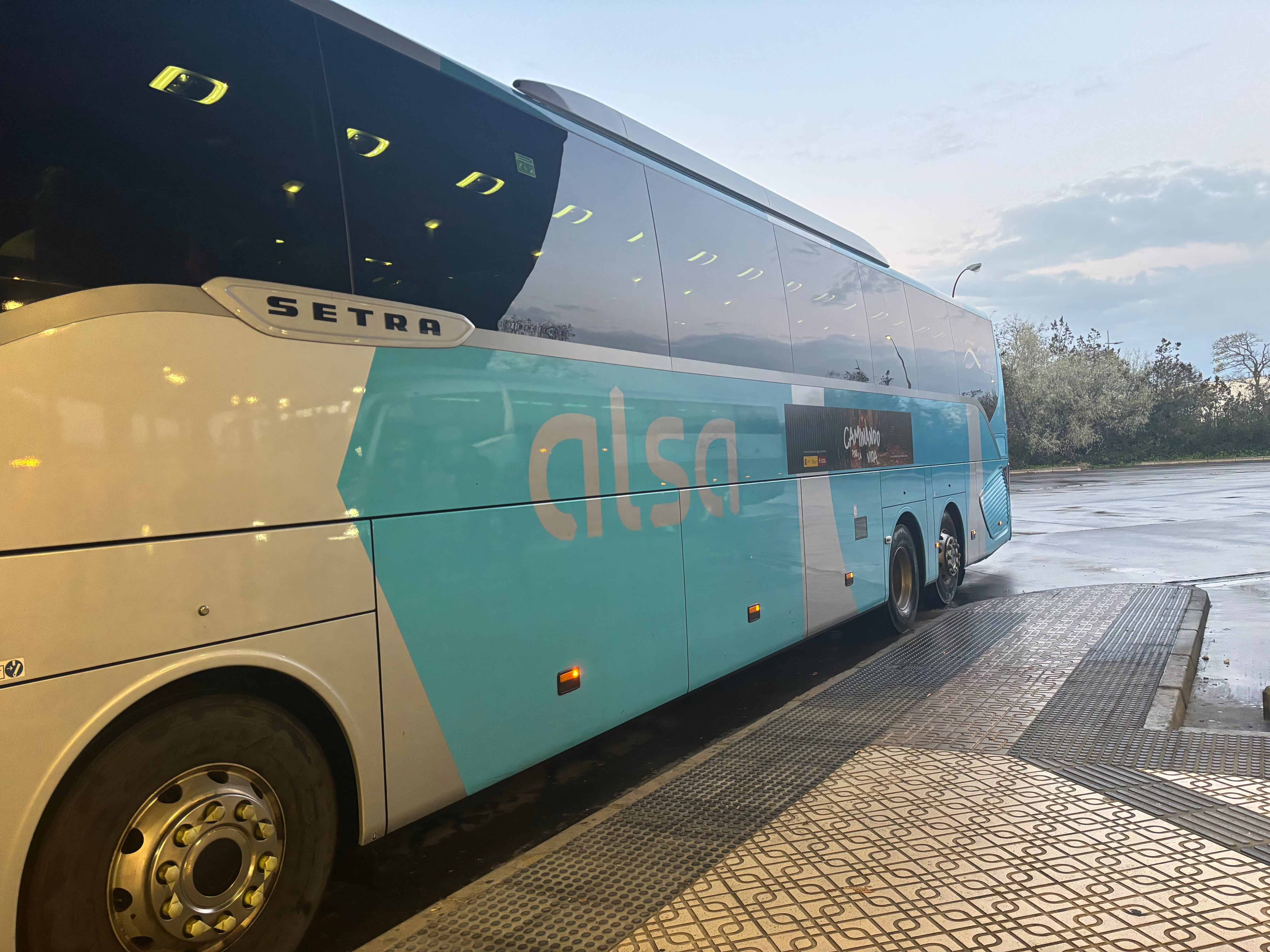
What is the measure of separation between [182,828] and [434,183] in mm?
2656

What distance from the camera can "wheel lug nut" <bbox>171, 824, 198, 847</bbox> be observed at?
2627 millimetres

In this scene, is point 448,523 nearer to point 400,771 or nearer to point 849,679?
point 400,771

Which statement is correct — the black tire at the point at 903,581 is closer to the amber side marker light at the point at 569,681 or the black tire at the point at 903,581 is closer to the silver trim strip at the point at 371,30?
the amber side marker light at the point at 569,681

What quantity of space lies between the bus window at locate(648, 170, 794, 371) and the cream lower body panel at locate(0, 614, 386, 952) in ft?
9.23

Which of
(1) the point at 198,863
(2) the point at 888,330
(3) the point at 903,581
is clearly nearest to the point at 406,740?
(1) the point at 198,863

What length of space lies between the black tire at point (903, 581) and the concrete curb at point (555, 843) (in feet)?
7.99

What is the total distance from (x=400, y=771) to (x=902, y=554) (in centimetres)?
684

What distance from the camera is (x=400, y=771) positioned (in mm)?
3285

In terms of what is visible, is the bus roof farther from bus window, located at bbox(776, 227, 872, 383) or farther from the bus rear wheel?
the bus rear wheel

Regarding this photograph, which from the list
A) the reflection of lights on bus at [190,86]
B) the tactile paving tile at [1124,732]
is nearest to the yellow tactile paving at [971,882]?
the tactile paving tile at [1124,732]

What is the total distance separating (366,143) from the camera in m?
3.34

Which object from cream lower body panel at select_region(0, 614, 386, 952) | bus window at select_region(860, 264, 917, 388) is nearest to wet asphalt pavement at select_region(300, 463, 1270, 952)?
cream lower body panel at select_region(0, 614, 386, 952)

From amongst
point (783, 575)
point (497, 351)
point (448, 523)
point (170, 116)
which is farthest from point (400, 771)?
point (783, 575)

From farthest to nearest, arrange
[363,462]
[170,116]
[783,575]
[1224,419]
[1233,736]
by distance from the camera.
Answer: [1224,419], [783,575], [1233,736], [363,462], [170,116]
